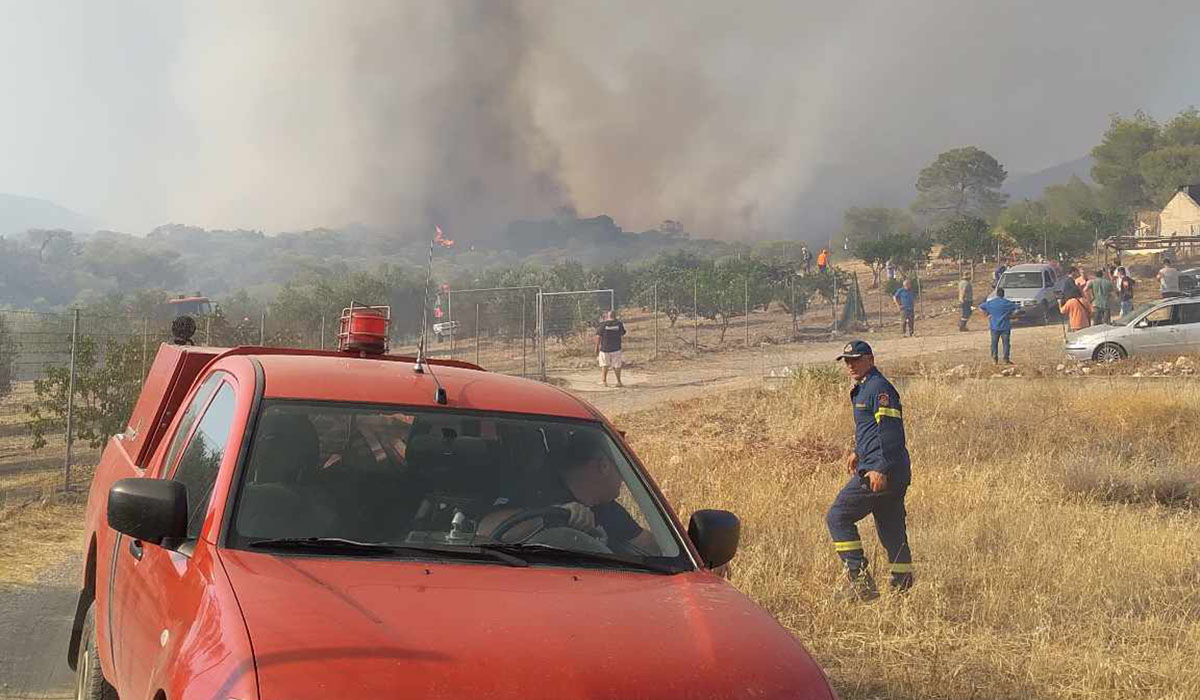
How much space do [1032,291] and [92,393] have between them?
25.6 m

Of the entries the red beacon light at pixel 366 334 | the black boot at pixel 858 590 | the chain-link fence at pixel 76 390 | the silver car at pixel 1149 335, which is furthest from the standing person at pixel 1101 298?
the red beacon light at pixel 366 334

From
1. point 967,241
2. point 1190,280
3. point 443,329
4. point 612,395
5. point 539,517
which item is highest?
point 967,241

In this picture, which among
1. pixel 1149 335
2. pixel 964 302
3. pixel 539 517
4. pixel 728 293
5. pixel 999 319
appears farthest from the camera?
pixel 728 293

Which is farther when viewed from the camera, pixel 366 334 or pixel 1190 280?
pixel 1190 280

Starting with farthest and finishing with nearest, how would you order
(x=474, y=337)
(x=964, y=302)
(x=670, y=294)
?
(x=670, y=294) → (x=474, y=337) → (x=964, y=302)

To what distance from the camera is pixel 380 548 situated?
10.5ft

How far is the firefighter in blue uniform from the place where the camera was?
7430mm

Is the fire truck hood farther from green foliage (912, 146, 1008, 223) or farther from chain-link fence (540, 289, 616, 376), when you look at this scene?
green foliage (912, 146, 1008, 223)

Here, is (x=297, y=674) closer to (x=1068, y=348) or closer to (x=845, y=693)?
(x=845, y=693)

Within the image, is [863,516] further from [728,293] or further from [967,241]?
[967,241]

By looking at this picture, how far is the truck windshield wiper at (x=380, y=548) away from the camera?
10.3 ft

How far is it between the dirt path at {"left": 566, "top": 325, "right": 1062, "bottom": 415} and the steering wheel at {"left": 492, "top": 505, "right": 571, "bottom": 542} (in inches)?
639

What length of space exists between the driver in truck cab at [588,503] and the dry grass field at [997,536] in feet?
8.23

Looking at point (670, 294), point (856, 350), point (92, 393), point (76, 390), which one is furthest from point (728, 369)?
point (856, 350)
